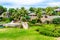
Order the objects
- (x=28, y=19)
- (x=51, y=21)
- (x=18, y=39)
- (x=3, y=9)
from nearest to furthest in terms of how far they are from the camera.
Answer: (x=18, y=39), (x=51, y=21), (x=28, y=19), (x=3, y=9)

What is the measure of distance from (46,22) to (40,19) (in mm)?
2096

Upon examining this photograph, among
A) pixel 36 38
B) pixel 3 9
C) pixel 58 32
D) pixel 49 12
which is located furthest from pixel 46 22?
pixel 3 9

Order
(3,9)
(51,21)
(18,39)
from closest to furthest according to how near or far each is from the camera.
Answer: (18,39) < (51,21) < (3,9)

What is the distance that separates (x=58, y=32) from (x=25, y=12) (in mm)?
25490

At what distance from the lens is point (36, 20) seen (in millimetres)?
56344

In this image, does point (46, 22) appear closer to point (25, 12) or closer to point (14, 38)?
point (25, 12)

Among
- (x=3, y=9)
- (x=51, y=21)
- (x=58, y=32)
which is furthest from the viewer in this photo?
(x=3, y=9)

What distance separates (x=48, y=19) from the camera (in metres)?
57.1

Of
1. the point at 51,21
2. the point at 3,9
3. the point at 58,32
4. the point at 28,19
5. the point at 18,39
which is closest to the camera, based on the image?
the point at 18,39

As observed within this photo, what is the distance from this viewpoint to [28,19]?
2351 inches

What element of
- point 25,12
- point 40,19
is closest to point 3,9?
point 25,12

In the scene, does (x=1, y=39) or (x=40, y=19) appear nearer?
(x=1, y=39)

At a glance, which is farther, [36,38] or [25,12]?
[25,12]

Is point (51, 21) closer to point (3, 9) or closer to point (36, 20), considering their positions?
point (36, 20)
